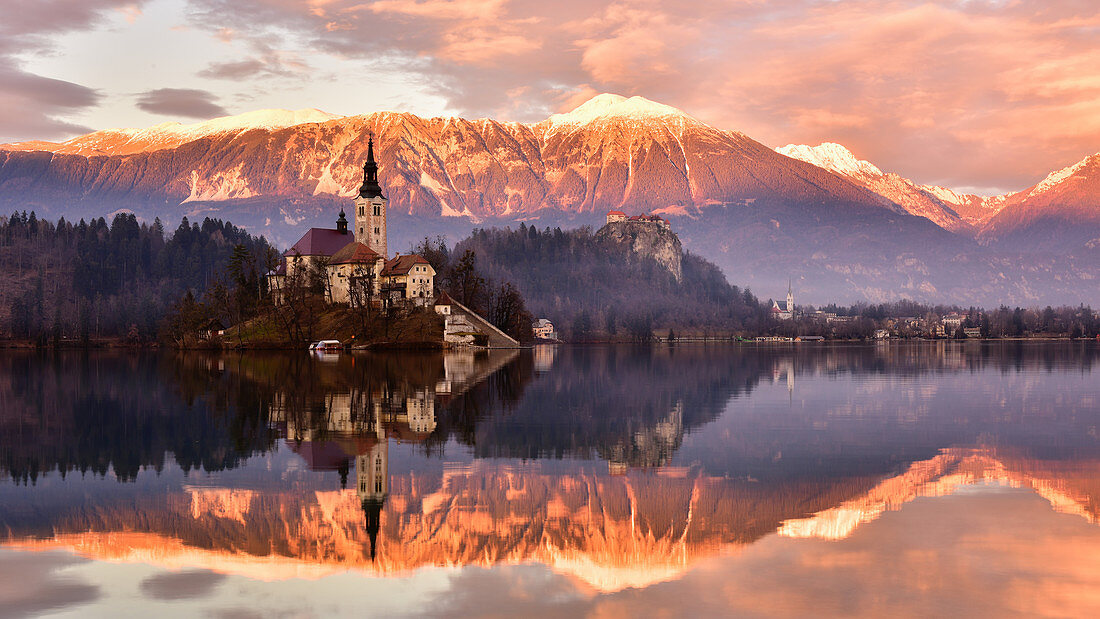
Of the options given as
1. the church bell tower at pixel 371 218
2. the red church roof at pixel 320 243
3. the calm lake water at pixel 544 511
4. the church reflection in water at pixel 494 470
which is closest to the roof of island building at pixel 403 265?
the church bell tower at pixel 371 218

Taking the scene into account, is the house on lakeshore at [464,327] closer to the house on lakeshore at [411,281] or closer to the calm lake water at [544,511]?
the house on lakeshore at [411,281]

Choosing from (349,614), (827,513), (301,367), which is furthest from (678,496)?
(301,367)

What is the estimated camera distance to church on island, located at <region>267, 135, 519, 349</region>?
548 feet

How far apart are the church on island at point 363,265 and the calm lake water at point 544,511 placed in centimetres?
11620

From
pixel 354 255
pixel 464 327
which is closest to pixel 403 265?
pixel 354 255

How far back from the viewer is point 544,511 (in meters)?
25.0

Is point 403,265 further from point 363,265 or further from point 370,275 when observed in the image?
point 363,265

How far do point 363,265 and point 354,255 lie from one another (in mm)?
Answer: 3841

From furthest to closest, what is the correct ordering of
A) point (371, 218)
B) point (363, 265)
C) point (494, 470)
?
1. point (371, 218)
2. point (363, 265)
3. point (494, 470)

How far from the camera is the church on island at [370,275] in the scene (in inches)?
6575

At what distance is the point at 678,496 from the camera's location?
26.9 m

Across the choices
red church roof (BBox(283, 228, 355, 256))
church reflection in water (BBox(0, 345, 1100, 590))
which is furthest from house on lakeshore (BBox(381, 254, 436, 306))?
church reflection in water (BBox(0, 345, 1100, 590))

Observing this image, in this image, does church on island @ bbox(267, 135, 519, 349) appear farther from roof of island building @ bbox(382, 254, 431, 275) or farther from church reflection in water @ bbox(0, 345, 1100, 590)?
church reflection in water @ bbox(0, 345, 1100, 590)

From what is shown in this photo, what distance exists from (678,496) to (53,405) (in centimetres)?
4457
